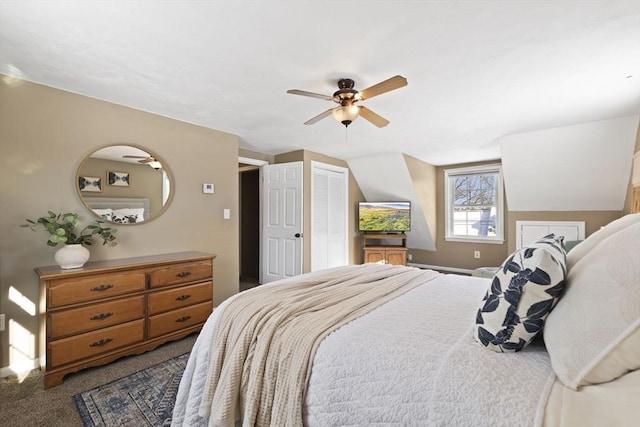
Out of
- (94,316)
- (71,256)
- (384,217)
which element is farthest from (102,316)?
(384,217)

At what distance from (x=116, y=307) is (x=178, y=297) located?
1.55 ft

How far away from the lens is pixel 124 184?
2727mm

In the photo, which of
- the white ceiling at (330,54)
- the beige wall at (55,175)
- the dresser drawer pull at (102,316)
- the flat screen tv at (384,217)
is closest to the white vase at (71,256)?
the beige wall at (55,175)

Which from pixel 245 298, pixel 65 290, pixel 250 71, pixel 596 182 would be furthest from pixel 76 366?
pixel 596 182

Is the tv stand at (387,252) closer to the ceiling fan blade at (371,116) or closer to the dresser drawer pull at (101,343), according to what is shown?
the ceiling fan blade at (371,116)

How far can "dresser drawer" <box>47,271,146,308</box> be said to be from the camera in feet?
6.48

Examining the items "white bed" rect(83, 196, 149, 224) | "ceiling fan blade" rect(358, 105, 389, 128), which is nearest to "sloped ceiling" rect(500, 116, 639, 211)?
"ceiling fan blade" rect(358, 105, 389, 128)

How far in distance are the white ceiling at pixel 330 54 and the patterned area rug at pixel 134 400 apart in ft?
7.35

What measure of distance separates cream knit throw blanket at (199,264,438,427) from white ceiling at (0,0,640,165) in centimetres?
151

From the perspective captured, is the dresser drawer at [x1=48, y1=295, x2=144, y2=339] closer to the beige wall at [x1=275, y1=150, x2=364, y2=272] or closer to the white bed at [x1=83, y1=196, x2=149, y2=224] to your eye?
the white bed at [x1=83, y1=196, x2=149, y2=224]

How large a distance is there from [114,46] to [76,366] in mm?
2225

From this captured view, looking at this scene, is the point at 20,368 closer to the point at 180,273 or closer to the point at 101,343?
the point at 101,343

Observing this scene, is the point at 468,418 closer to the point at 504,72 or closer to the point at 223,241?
the point at 504,72

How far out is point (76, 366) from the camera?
6.75 feet
